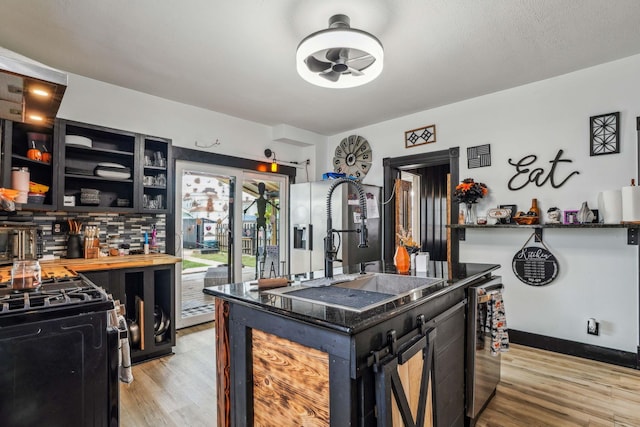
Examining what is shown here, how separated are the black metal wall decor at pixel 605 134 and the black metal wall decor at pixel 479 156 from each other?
895 millimetres

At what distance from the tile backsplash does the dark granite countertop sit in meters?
2.32

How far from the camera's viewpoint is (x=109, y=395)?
5.63 feet

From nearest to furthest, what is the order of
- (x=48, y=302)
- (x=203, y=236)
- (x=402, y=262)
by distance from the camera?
1. (x=48, y=302)
2. (x=402, y=262)
3. (x=203, y=236)

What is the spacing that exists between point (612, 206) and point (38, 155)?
4.78 meters

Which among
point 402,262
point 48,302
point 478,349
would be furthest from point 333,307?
point 48,302

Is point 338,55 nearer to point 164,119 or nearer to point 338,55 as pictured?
point 338,55

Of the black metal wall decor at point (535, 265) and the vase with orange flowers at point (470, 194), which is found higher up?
the vase with orange flowers at point (470, 194)

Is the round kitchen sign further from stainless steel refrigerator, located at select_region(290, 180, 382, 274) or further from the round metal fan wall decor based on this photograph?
the round metal fan wall decor

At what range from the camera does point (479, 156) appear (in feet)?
12.2

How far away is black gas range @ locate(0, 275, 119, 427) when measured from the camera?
4.88 feet

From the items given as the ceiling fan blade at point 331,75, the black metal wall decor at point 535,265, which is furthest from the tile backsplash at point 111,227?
the black metal wall decor at point 535,265

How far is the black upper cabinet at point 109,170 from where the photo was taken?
9.55 feet

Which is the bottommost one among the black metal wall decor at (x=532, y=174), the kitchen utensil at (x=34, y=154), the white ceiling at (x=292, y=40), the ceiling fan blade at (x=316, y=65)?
the black metal wall decor at (x=532, y=174)

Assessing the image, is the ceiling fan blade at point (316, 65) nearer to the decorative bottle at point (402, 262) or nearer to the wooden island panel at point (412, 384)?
the decorative bottle at point (402, 262)
